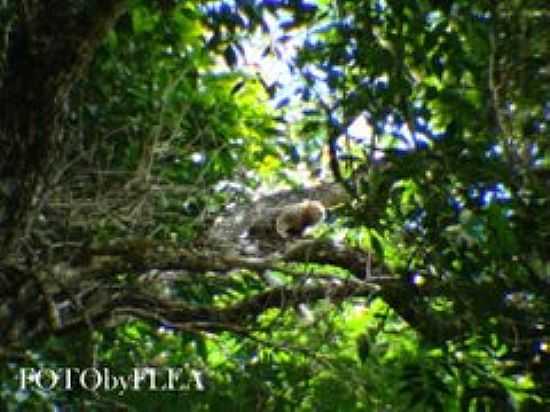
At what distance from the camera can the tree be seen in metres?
2.28

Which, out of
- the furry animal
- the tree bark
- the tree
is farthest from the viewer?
the furry animal

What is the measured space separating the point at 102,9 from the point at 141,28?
101 centimetres

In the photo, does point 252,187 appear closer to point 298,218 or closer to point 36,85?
point 298,218

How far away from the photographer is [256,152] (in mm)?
3883

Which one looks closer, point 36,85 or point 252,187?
point 36,85

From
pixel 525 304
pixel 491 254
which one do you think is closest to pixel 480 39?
pixel 491 254

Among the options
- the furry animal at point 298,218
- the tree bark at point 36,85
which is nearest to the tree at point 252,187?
the tree bark at point 36,85

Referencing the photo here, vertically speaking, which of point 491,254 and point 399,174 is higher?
point 399,174

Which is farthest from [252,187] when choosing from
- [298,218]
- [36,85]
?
[36,85]

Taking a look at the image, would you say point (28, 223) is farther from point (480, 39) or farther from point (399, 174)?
point (480, 39)

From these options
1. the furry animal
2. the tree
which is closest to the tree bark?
the tree

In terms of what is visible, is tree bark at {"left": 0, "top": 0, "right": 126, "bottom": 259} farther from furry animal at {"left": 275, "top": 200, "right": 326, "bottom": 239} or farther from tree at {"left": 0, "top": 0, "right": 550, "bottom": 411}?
furry animal at {"left": 275, "top": 200, "right": 326, "bottom": 239}

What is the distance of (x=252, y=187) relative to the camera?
12.5 feet

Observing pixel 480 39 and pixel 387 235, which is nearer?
pixel 480 39
